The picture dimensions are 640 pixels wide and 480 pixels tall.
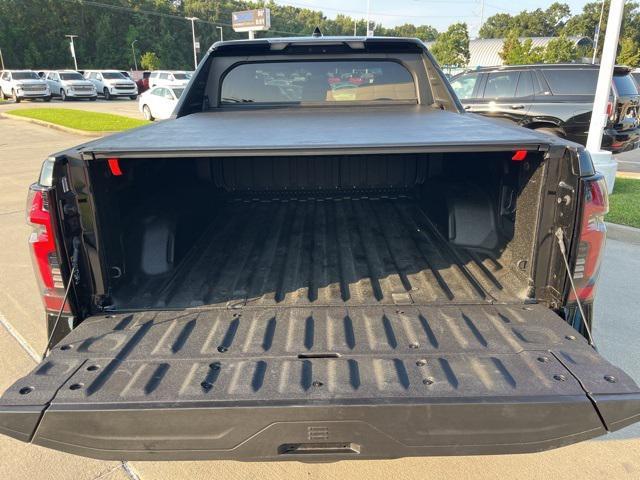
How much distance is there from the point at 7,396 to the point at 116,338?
45 cm

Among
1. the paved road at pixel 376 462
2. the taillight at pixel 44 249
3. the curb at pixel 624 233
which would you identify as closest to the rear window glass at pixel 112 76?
the paved road at pixel 376 462

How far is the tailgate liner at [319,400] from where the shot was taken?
1470mm

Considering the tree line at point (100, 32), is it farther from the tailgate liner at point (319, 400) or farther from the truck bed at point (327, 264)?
the tailgate liner at point (319, 400)

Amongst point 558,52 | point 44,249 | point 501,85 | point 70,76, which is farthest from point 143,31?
point 44,249

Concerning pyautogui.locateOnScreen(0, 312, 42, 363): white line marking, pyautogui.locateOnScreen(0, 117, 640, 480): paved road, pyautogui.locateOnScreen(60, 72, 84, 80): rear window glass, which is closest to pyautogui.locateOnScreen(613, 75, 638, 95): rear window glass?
pyautogui.locateOnScreen(0, 117, 640, 480): paved road

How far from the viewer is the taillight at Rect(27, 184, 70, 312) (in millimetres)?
1860

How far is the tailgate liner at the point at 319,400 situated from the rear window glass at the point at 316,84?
8.44 ft

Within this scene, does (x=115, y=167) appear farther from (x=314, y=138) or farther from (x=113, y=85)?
(x=113, y=85)

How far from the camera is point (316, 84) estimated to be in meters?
3.84

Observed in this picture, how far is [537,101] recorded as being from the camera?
865cm

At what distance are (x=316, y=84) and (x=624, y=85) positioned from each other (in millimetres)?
7012

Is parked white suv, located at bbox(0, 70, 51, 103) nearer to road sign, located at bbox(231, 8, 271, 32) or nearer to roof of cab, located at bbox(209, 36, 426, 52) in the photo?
road sign, located at bbox(231, 8, 271, 32)

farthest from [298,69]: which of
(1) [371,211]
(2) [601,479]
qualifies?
(2) [601,479]

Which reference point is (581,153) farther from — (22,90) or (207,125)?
(22,90)
